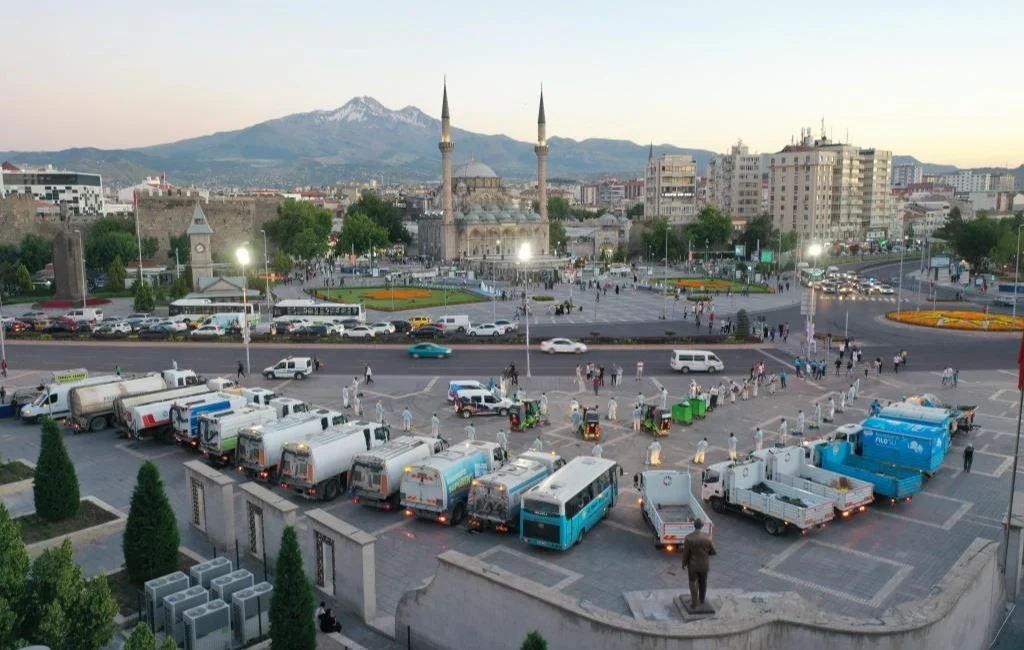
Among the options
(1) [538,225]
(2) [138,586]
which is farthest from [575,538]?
(1) [538,225]

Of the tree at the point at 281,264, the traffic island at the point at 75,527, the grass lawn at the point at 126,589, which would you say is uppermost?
the tree at the point at 281,264

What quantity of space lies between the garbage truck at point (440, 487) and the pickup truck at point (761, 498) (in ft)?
20.8

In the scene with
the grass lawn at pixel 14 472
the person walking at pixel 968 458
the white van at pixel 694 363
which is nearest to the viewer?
the grass lawn at pixel 14 472

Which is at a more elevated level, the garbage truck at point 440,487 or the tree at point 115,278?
the tree at point 115,278

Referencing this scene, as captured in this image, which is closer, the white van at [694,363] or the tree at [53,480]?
the tree at [53,480]

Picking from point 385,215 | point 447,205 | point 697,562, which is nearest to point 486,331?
point 697,562

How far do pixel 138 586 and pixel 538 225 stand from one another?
10741cm

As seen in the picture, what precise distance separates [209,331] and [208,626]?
1510 inches

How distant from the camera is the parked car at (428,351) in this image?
43.3 m

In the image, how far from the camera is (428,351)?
43344mm

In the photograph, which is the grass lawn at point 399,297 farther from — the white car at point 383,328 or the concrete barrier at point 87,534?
the concrete barrier at point 87,534

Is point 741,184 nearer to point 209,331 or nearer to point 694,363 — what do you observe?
point 694,363

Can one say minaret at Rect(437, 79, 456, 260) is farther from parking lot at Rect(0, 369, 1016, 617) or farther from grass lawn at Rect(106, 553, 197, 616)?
grass lawn at Rect(106, 553, 197, 616)

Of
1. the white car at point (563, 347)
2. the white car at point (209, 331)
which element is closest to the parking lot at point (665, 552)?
the white car at point (563, 347)
